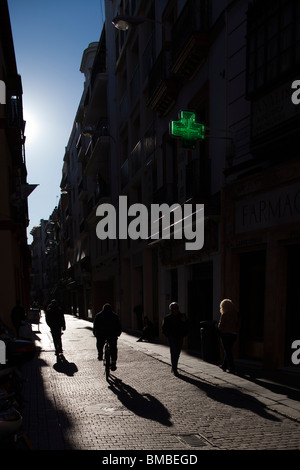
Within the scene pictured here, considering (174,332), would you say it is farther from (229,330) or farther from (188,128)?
(188,128)

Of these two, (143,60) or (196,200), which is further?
(143,60)

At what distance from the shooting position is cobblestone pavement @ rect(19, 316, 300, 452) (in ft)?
17.4

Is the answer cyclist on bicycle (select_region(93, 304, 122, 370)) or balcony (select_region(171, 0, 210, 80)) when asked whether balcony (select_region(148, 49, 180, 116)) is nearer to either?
balcony (select_region(171, 0, 210, 80))

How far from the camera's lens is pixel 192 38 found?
12477 mm

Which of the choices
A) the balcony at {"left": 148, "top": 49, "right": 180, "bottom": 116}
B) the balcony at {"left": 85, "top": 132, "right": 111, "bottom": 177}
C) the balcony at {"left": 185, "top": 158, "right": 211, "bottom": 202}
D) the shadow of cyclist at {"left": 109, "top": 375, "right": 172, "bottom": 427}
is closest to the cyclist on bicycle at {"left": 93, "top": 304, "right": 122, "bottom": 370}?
the shadow of cyclist at {"left": 109, "top": 375, "right": 172, "bottom": 427}

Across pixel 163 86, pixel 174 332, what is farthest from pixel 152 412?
pixel 163 86

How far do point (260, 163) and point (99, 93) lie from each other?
23.5 metres

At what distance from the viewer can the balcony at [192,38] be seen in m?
12.6

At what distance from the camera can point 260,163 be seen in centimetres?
1044

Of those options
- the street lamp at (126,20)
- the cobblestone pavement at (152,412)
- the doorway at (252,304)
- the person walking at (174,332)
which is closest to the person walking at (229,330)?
the cobblestone pavement at (152,412)

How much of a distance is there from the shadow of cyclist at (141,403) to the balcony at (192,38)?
9716 millimetres

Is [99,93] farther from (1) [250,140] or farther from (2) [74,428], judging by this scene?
(2) [74,428]

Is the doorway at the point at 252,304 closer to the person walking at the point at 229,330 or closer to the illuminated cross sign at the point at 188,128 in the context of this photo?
the person walking at the point at 229,330

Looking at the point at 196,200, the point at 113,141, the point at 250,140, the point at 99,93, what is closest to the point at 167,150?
the point at 196,200
